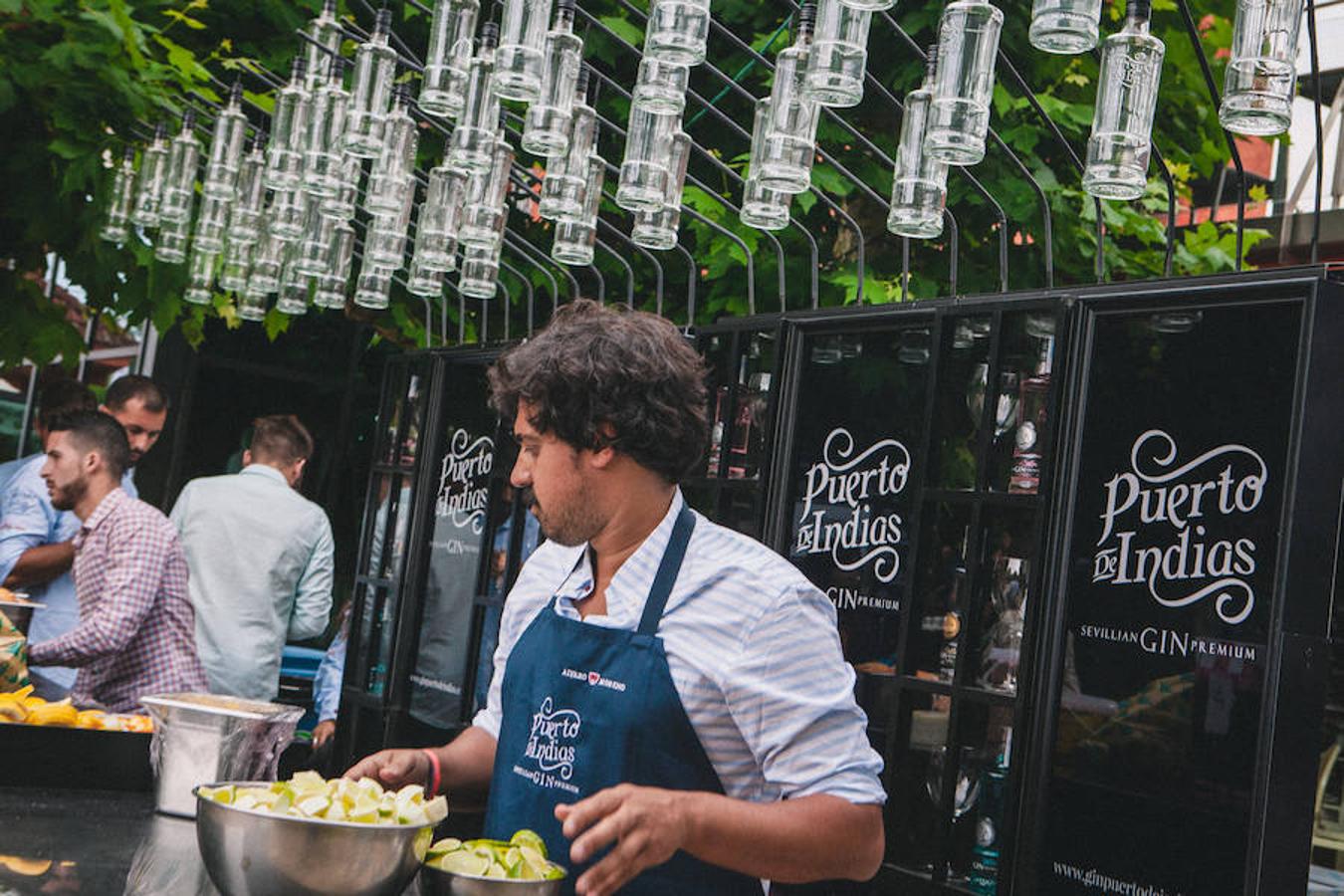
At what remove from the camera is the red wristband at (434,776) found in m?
2.48

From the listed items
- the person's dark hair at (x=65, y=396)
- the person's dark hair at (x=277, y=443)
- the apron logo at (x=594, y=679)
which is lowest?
the apron logo at (x=594, y=679)

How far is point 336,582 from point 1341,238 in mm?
6828

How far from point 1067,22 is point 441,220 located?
2174mm

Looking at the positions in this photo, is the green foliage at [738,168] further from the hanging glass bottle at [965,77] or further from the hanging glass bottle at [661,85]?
the hanging glass bottle at [965,77]

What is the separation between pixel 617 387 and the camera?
2342 millimetres

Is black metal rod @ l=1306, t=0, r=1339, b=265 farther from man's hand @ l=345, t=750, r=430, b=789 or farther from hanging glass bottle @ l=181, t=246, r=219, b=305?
hanging glass bottle @ l=181, t=246, r=219, b=305

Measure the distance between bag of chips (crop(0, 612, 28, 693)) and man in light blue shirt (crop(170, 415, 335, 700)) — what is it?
194 cm

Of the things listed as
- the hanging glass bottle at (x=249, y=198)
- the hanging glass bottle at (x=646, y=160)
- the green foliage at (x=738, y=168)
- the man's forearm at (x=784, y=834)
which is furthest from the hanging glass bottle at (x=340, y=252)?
the man's forearm at (x=784, y=834)

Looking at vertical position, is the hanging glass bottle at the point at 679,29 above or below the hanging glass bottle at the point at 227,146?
below

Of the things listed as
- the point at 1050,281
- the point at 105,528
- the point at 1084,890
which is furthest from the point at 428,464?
the point at 1084,890

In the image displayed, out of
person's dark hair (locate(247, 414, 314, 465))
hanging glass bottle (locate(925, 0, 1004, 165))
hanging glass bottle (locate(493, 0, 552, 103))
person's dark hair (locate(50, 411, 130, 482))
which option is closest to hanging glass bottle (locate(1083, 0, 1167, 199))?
hanging glass bottle (locate(925, 0, 1004, 165))

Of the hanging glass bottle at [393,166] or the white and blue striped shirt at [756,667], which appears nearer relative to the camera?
the white and blue striped shirt at [756,667]

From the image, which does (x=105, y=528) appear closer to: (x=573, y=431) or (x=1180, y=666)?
(x=573, y=431)

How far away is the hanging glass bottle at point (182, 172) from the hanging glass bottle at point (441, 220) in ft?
4.18
